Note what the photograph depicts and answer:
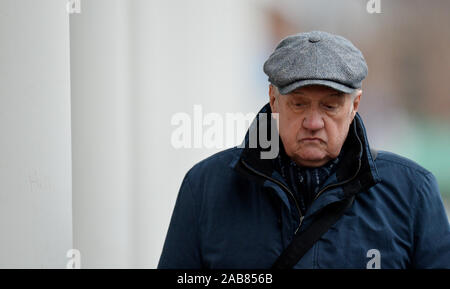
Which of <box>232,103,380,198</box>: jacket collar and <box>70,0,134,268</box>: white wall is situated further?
<box>70,0,134,268</box>: white wall

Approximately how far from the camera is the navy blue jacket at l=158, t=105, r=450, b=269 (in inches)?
70.0

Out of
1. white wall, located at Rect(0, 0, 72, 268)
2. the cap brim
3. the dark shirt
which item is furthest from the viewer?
white wall, located at Rect(0, 0, 72, 268)

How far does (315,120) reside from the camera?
183 cm

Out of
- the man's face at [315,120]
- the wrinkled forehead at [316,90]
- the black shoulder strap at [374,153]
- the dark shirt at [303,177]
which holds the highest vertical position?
the wrinkled forehead at [316,90]

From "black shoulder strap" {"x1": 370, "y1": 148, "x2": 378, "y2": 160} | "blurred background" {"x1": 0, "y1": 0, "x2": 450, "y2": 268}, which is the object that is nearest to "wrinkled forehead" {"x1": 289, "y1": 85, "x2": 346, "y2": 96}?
"black shoulder strap" {"x1": 370, "y1": 148, "x2": 378, "y2": 160}

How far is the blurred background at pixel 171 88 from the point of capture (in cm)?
306

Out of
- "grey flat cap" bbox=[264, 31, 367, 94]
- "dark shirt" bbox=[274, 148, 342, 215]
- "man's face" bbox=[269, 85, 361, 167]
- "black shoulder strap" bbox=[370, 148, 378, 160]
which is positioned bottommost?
"dark shirt" bbox=[274, 148, 342, 215]

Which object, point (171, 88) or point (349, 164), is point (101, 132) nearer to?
point (171, 88)

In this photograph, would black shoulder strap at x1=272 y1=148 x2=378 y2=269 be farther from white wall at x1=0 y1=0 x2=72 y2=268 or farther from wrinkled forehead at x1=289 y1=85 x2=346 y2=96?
white wall at x1=0 y1=0 x2=72 y2=268

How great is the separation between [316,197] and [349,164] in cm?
16

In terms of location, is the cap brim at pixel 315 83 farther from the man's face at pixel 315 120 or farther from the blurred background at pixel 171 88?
the blurred background at pixel 171 88

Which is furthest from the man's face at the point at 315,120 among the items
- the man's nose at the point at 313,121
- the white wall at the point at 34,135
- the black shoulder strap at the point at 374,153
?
the white wall at the point at 34,135

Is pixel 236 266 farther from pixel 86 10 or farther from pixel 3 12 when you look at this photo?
pixel 86 10
